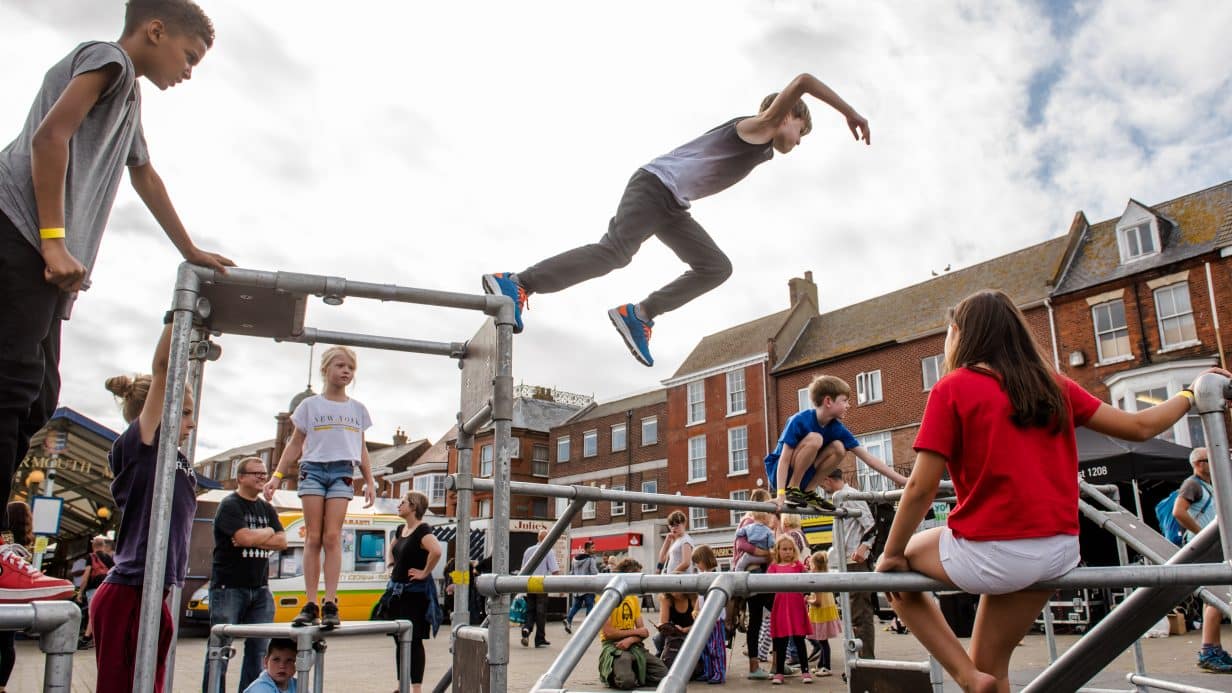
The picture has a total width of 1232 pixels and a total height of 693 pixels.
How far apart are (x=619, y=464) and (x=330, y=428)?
1436 inches

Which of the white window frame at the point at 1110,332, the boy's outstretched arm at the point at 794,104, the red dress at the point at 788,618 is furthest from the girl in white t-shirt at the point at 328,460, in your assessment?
the white window frame at the point at 1110,332

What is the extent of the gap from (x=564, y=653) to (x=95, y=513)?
24.4 m

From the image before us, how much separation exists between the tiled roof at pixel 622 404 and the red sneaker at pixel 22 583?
120 feet

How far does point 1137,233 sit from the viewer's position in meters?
22.9

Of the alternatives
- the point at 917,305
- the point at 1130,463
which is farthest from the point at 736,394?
the point at 1130,463

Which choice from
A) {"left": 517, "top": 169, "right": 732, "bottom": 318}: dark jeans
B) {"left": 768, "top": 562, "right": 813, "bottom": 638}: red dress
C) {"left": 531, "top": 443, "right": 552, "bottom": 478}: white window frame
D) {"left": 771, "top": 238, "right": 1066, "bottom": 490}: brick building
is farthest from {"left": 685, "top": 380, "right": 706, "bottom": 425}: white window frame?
Answer: {"left": 517, "top": 169, "right": 732, "bottom": 318}: dark jeans

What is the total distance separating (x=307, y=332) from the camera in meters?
3.60

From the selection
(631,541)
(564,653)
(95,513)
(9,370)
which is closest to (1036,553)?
(564,653)

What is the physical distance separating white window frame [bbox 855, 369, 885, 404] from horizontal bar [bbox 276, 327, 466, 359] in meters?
26.0

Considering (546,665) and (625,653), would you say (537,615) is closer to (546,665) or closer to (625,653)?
(546,665)

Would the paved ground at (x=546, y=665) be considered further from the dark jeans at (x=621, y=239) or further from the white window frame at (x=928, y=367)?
the white window frame at (x=928, y=367)

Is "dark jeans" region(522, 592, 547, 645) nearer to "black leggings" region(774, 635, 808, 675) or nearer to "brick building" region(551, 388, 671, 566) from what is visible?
"black leggings" region(774, 635, 808, 675)

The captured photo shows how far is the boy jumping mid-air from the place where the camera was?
377 cm

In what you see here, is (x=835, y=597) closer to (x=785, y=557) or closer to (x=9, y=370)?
(x=785, y=557)
